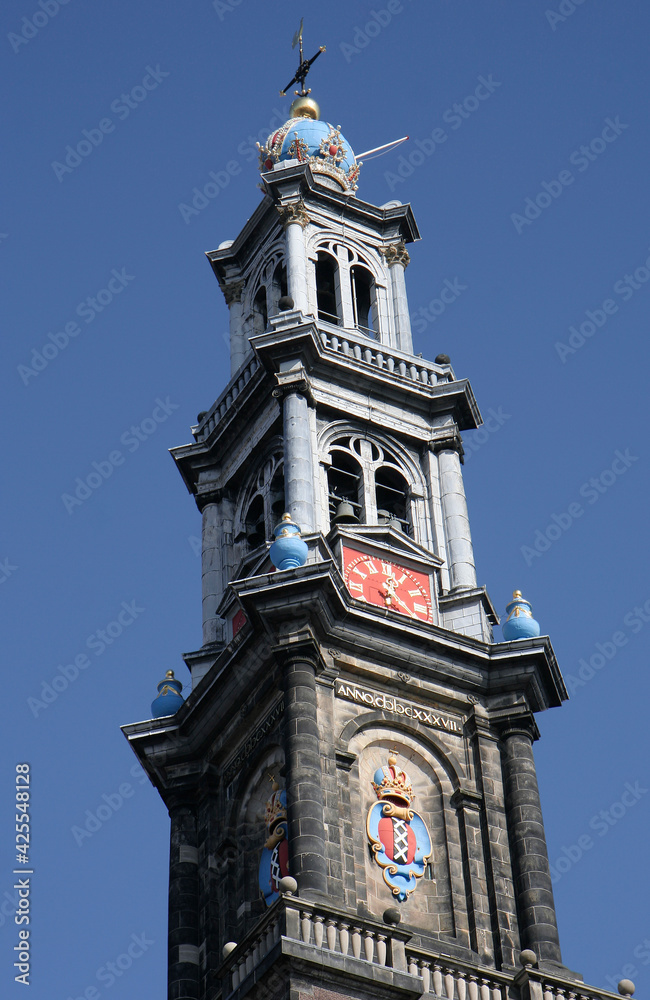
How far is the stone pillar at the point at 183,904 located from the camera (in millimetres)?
49969

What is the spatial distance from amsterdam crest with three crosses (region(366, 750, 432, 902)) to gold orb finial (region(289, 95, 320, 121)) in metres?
25.8

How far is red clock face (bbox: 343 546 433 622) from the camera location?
2137 inches

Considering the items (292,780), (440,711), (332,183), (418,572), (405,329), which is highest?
(332,183)

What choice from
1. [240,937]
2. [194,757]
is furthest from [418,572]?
[240,937]

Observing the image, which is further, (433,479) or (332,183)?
(332,183)

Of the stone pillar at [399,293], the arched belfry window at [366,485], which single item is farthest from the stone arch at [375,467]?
the stone pillar at [399,293]

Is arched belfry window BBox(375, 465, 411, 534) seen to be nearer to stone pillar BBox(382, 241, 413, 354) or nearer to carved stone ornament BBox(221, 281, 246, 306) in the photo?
stone pillar BBox(382, 241, 413, 354)

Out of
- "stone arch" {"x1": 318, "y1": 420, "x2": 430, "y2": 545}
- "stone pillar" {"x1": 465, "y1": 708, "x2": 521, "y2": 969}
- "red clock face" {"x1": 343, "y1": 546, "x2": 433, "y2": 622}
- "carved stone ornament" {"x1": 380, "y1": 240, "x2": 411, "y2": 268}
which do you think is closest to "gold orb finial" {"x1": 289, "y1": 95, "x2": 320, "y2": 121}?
"carved stone ornament" {"x1": 380, "y1": 240, "x2": 411, "y2": 268}

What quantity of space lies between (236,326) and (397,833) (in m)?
19.6

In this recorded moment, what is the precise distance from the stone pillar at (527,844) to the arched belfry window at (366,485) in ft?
23.4

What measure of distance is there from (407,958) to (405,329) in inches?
901

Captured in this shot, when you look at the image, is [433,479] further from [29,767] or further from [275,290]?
[29,767]

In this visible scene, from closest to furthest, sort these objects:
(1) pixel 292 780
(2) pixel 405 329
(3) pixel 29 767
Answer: (1) pixel 292 780 → (3) pixel 29 767 → (2) pixel 405 329

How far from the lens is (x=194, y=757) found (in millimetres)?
53750
